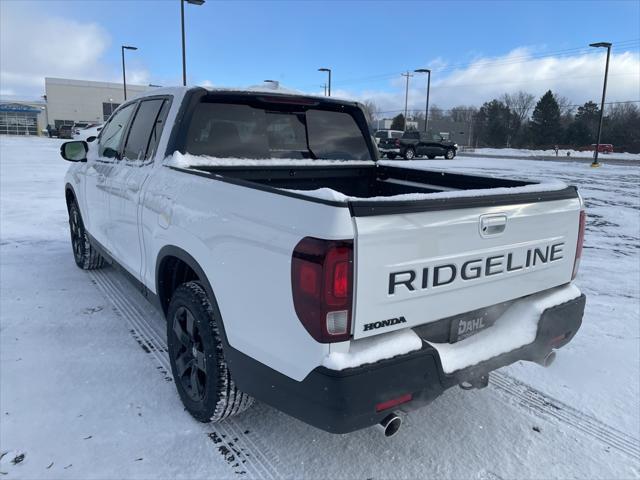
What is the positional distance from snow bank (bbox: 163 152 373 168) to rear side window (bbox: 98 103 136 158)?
1.24m

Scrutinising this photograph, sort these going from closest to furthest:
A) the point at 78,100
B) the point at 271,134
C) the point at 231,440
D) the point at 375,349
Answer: the point at 375,349 → the point at 231,440 → the point at 271,134 → the point at 78,100

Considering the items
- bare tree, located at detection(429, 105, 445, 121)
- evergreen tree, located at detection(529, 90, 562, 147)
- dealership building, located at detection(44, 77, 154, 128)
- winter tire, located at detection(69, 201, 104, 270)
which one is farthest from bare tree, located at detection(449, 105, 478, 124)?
winter tire, located at detection(69, 201, 104, 270)

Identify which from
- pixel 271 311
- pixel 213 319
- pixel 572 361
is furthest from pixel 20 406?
pixel 572 361

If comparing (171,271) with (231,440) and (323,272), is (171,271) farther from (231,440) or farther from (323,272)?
(323,272)

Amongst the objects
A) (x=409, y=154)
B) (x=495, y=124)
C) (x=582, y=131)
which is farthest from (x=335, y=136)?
(x=495, y=124)

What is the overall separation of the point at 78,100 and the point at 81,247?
86.2 metres

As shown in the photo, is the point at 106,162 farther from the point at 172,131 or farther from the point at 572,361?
the point at 572,361

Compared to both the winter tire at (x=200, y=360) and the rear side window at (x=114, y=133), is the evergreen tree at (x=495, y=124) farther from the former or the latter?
the winter tire at (x=200, y=360)

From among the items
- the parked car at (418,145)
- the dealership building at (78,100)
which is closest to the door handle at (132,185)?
the parked car at (418,145)

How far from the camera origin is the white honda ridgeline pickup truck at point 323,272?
196cm

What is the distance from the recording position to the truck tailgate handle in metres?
2.30

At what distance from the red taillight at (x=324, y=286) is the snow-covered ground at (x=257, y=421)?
37.8 inches

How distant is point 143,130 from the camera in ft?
12.8

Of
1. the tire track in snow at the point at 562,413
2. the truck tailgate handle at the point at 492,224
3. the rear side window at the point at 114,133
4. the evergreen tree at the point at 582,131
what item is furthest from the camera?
the evergreen tree at the point at 582,131
